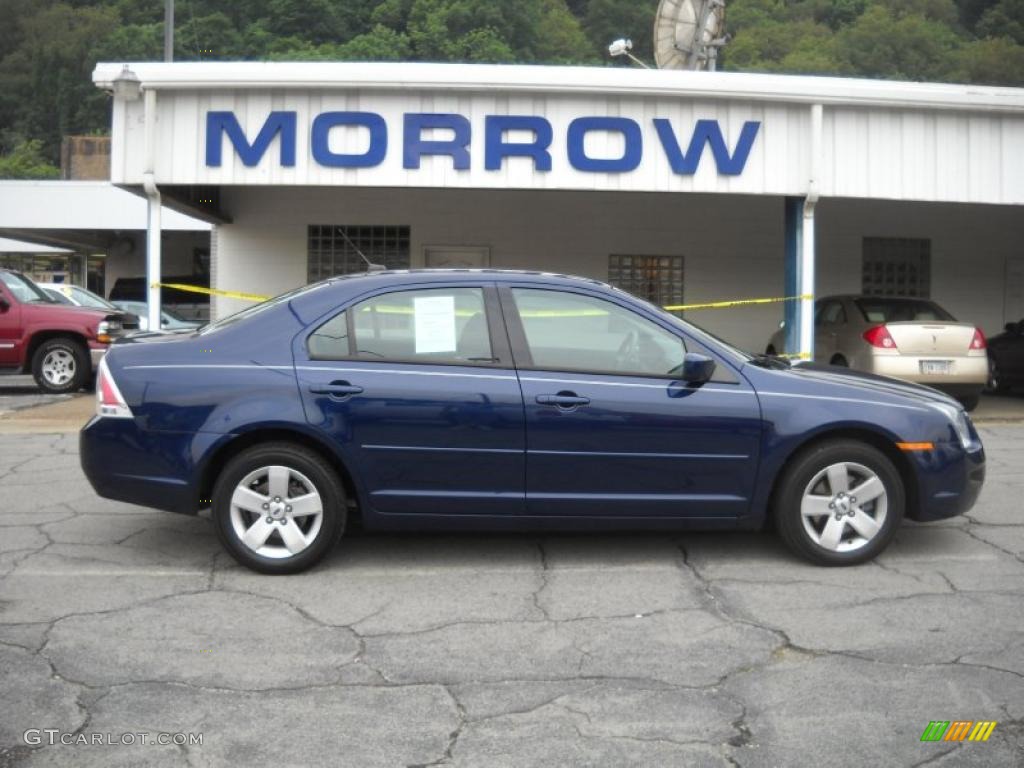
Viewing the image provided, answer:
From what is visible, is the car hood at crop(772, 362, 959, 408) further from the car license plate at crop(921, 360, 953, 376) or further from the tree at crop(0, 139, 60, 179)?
the tree at crop(0, 139, 60, 179)

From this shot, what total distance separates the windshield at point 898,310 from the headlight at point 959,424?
7701mm

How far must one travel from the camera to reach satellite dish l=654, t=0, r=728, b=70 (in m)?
17.8

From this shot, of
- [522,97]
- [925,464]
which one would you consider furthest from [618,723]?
[522,97]

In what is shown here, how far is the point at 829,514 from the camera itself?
5.76 meters

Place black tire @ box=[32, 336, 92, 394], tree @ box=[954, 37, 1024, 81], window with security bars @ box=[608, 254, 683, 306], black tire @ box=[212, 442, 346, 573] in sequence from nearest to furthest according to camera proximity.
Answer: black tire @ box=[212, 442, 346, 573], black tire @ box=[32, 336, 92, 394], window with security bars @ box=[608, 254, 683, 306], tree @ box=[954, 37, 1024, 81]

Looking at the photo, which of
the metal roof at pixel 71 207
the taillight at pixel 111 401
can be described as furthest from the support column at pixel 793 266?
the metal roof at pixel 71 207

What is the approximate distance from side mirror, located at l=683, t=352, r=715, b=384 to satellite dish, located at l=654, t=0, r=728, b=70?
1317 cm

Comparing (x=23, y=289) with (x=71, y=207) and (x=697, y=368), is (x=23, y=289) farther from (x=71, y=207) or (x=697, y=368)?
(x=71, y=207)

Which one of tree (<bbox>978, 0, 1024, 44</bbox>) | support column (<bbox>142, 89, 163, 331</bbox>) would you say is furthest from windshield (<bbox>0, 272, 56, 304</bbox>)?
tree (<bbox>978, 0, 1024, 44</bbox>)

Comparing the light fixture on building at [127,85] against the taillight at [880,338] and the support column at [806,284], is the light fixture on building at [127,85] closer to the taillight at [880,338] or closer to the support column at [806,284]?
the support column at [806,284]

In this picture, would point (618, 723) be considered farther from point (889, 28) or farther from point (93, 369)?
point (889, 28)

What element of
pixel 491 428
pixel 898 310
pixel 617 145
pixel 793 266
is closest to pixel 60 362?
pixel 617 145

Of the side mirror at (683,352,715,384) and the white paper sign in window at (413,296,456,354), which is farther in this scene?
the white paper sign in window at (413,296,456,354)

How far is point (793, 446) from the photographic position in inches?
223
